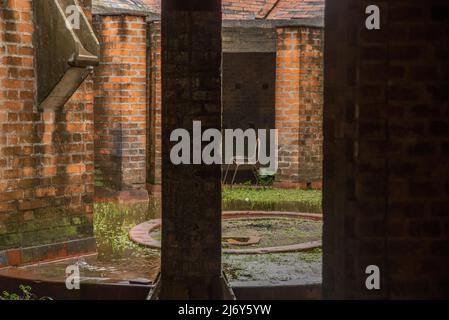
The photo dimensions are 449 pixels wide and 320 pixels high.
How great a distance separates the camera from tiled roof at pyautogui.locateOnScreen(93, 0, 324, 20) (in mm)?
15492

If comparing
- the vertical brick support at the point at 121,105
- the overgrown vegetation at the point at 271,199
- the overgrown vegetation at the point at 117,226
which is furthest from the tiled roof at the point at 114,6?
the overgrown vegetation at the point at 271,199

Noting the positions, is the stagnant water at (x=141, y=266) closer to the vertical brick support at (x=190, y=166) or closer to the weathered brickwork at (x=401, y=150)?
→ the vertical brick support at (x=190, y=166)

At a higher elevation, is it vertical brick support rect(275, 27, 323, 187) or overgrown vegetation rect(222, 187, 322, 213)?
vertical brick support rect(275, 27, 323, 187)

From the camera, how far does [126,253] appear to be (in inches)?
332

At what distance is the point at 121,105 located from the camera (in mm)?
12750

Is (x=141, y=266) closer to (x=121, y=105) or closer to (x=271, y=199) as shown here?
(x=121, y=105)

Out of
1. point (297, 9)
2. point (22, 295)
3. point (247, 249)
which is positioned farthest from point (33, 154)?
point (297, 9)

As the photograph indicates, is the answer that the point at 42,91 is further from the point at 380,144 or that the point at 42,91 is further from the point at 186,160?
the point at 380,144

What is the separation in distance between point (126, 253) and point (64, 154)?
1.34m

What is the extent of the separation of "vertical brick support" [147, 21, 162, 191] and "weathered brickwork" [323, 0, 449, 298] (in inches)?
Answer: 410

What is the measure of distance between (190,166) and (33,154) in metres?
2.67

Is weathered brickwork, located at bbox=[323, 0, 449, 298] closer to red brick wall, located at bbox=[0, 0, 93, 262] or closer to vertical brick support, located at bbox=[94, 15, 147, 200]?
red brick wall, located at bbox=[0, 0, 93, 262]

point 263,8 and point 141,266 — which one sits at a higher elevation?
point 263,8

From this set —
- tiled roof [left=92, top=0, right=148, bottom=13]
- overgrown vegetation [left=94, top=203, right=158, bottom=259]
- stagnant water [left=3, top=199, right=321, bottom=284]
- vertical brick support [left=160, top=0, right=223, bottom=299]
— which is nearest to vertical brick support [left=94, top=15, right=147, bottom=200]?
tiled roof [left=92, top=0, right=148, bottom=13]
